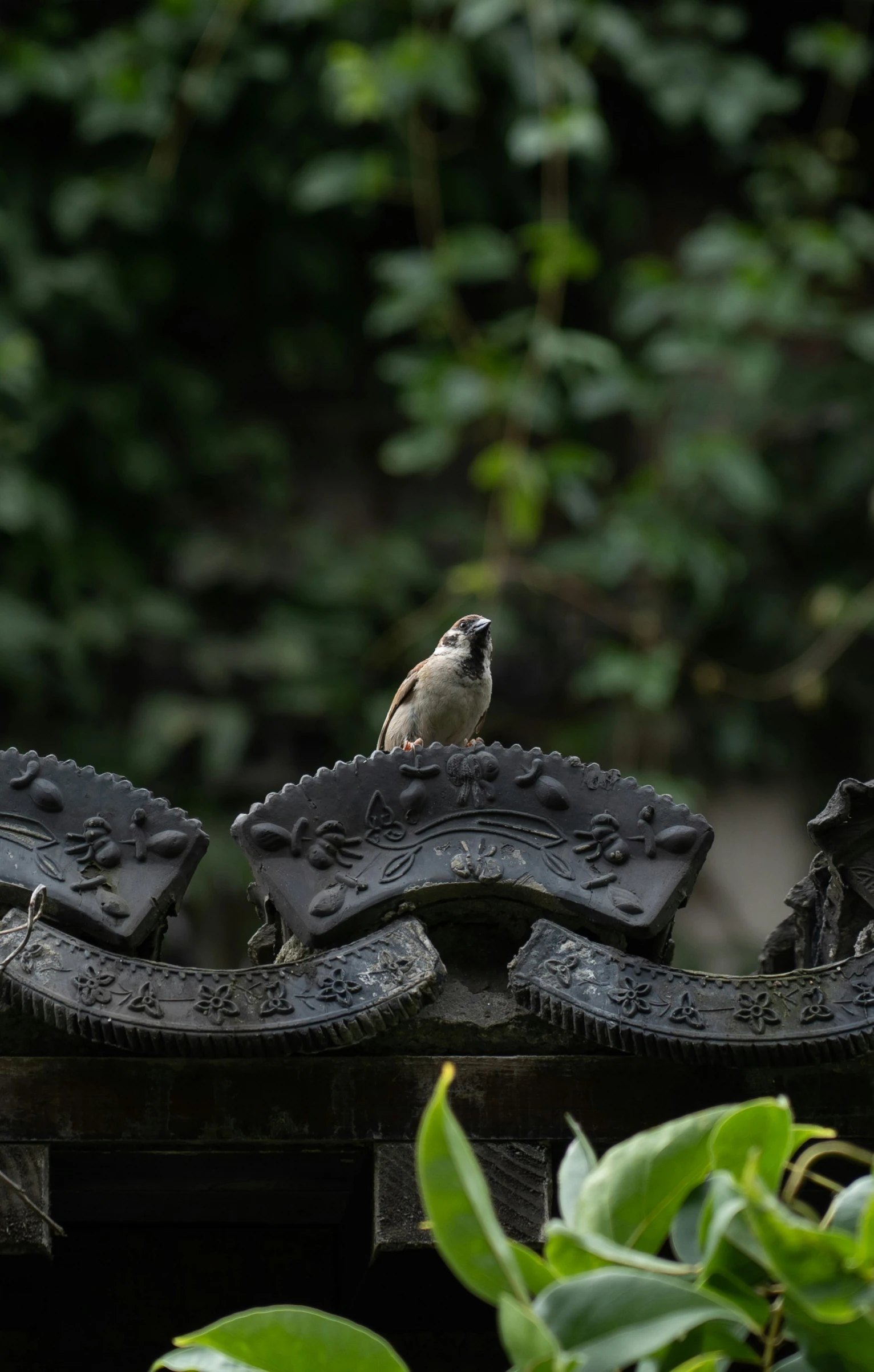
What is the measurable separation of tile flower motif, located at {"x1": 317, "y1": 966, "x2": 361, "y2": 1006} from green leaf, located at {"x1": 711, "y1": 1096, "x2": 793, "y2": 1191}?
658 mm

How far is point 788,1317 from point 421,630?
5541 millimetres

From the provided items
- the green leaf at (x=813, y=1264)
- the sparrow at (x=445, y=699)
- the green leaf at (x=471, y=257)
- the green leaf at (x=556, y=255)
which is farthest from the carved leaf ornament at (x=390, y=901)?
the green leaf at (x=471, y=257)

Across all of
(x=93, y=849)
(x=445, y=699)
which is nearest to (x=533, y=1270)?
(x=93, y=849)

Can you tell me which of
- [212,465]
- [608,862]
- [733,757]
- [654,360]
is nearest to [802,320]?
[654,360]

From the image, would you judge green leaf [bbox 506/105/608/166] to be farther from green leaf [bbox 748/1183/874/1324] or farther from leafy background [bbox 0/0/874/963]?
green leaf [bbox 748/1183/874/1324]

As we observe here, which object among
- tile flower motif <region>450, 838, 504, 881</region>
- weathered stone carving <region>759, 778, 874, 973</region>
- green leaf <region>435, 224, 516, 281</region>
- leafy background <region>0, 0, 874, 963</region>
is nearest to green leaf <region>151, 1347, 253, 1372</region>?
tile flower motif <region>450, 838, 504, 881</region>

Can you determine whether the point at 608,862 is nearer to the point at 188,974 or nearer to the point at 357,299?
the point at 188,974

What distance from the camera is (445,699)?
3.97 m

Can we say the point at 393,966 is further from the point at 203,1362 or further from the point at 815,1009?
the point at 203,1362

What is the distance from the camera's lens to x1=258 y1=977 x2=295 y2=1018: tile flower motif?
2.16m

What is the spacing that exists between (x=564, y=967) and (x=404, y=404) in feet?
17.0

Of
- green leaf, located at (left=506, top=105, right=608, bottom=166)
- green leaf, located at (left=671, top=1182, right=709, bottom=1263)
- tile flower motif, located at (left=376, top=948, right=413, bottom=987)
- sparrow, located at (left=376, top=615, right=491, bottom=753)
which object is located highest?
green leaf, located at (left=506, top=105, right=608, bottom=166)

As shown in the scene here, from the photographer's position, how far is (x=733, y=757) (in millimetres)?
7199

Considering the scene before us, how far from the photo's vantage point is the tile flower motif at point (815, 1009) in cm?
222
